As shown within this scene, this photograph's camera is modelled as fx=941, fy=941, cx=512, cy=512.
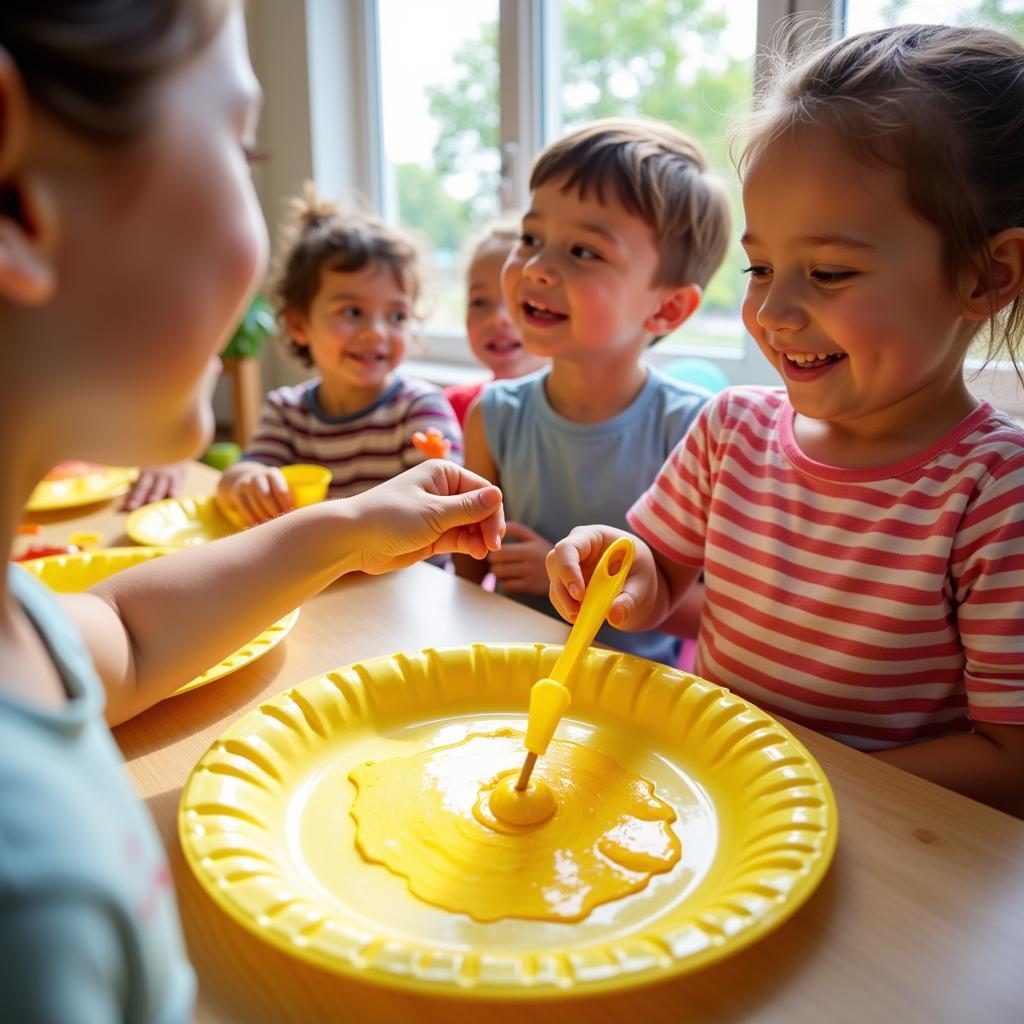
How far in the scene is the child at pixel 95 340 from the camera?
0.88ft

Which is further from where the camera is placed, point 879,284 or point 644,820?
point 879,284

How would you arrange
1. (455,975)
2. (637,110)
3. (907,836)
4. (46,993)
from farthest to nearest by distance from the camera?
(637,110)
(907,836)
(455,975)
(46,993)

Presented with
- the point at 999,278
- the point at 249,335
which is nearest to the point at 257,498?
the point at 999,278

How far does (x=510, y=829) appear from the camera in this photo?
53 centimetres

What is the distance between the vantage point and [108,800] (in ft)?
1.01

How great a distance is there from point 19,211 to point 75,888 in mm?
205

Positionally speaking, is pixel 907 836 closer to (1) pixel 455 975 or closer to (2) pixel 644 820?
(2) pixel 644 820

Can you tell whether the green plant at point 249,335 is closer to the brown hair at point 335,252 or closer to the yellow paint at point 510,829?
the brown hair at point 335,252

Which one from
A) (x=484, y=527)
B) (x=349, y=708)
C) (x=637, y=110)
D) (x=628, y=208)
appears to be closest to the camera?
Result: (x=349, y=708)

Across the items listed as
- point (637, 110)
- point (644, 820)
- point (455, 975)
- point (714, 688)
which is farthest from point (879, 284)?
point (637, 110)

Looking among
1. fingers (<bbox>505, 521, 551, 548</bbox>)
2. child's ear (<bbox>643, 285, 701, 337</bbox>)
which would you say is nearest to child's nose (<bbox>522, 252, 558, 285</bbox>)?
child's ear (<bbox>643, 285, 701, 337</bbox>)

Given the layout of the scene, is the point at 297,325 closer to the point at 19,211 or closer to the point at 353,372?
the point at 353,372

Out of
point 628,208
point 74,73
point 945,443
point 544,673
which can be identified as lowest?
point 544,673

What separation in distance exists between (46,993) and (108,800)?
61 mm
